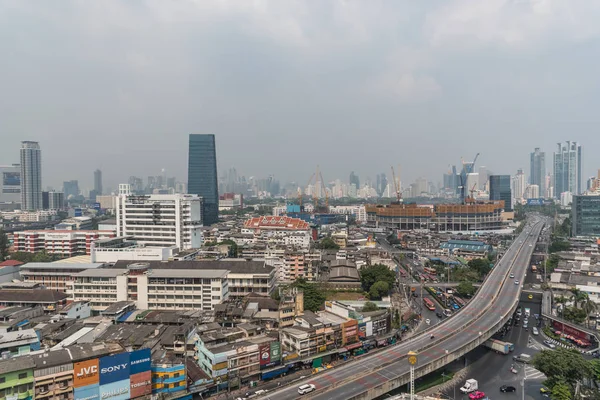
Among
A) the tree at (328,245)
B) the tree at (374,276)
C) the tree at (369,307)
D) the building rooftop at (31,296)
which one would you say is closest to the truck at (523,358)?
the tree at (369,307)

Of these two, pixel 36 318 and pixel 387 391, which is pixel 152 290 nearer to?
pixel 36 318

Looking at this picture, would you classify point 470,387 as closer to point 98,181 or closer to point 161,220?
point 161,220

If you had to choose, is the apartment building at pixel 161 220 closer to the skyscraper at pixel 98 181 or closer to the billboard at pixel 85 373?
the billboard at pixel 85 373

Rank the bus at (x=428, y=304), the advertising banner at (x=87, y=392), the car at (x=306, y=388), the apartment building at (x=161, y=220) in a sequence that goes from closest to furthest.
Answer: the advertising banner at (x=87, y=392)
the car at (x=306, y=388)
the bus at (x=428, y=304)
the apartment building at (x=161, y=220)

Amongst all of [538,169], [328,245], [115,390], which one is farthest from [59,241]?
[538,169]

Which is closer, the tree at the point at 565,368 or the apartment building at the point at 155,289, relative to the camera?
the tree at the point at 565,368

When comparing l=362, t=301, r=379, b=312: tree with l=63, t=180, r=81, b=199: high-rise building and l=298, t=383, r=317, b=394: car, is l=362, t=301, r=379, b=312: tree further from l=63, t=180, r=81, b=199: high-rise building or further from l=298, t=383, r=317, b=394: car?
l=63, t=180, r=81, b=199: high-rise building
